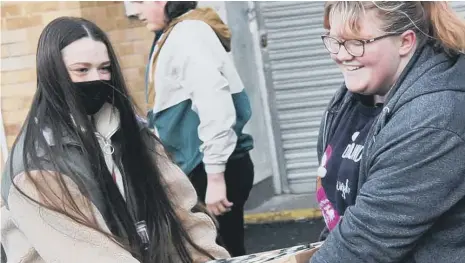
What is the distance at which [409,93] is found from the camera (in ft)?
6.86

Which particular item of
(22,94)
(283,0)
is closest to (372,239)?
(22,94)

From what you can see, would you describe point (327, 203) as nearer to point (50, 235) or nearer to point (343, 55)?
point (343, 55)

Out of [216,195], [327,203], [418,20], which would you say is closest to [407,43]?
[418,20]

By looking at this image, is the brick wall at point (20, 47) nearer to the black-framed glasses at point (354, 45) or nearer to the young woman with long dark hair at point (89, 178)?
the young woman with long dark hair at point (89, 178)

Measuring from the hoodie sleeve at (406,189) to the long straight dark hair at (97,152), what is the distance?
79 cm

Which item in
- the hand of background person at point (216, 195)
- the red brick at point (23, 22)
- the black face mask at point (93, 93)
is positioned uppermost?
the black face mask at point (93, 93)

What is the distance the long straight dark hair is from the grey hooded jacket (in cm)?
71

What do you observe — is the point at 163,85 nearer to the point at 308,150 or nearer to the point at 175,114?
the point at 175,114

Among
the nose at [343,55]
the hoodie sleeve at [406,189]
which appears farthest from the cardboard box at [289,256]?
the nose at [343,55]

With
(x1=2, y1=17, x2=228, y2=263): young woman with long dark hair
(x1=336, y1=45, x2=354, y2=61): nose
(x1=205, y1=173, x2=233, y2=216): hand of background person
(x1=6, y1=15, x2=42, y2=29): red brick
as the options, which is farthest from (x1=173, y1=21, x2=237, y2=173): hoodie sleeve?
(x1=6, y1=15, x2=42, y2=29): red brick

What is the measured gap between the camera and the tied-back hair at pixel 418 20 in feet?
7.07

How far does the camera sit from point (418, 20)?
2189 mm

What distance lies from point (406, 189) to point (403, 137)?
0.12 metres

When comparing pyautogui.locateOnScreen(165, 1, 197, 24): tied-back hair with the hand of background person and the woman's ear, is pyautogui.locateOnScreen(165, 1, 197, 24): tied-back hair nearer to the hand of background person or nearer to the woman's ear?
the hand of background person
